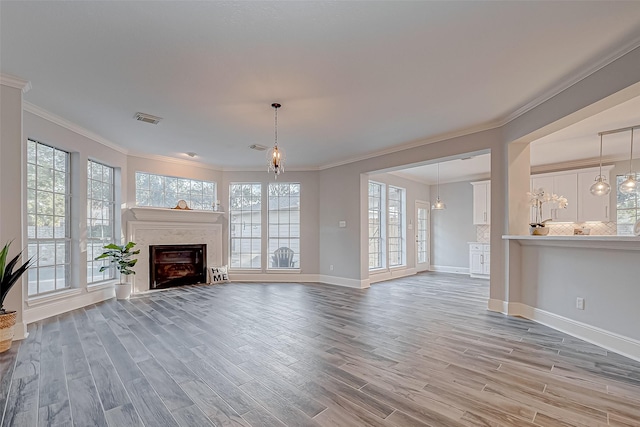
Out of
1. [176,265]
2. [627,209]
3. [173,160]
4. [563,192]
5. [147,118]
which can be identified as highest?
[147,118]

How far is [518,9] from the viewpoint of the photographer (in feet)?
6.78

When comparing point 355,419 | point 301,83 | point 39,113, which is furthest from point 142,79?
point 355,419

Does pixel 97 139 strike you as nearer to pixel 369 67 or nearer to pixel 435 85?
pixel 369 67

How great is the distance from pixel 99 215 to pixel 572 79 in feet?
23.4

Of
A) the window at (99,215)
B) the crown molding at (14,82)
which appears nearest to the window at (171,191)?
the window at (99,215)

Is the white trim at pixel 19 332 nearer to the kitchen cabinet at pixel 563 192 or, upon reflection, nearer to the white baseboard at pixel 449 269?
the kitchen cabinet at pixel 563 192

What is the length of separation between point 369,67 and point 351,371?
277 centimetres

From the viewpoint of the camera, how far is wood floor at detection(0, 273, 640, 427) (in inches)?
76.5

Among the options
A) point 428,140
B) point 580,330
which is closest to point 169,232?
point 428,140

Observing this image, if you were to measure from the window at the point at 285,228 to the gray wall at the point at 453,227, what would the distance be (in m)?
4.63

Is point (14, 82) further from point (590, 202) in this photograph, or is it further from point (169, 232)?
point (590, 202)

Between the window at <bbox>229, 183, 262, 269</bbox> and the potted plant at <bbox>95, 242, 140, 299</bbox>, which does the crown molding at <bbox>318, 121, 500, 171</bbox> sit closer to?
the window at <bbox>229, 183, 262, 269</bbox>

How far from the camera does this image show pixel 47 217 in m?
4.32

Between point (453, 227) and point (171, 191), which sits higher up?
point (171, 191)
